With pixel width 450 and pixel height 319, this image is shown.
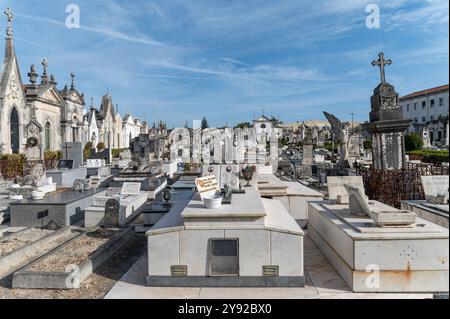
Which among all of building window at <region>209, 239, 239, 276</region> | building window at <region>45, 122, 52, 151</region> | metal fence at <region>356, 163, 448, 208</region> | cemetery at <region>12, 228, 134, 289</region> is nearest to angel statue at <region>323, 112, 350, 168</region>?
metal fence at <region>356, 163, 448, 208</region>

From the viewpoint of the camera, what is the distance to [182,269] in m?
5.52

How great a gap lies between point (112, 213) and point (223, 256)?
5.01m

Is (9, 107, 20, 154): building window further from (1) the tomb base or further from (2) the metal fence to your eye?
(1) the tomb base

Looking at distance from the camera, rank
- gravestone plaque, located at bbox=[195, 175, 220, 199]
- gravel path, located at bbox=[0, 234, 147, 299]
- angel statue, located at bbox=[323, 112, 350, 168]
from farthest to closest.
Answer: angel statue, located at bbox=[323, 112, 350, 168] < gravestone plaque, located at bbox=[195, 175, 220, 199] < gravel path, located at bbox=[0, 234, 147, 299]

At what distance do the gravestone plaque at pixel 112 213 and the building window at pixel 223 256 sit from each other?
190 inches

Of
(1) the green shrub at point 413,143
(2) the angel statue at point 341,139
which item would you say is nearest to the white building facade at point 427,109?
(1) the green shrub at point 413,143

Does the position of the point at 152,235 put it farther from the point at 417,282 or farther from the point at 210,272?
the point at 417,282

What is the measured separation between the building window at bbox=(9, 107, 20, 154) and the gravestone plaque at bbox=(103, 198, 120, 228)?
23.1m

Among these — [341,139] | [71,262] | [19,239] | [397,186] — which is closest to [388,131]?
[397,186]

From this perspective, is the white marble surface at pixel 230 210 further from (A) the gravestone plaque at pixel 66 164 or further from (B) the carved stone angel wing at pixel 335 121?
(A) the gravestone plaque at pixel 66 164

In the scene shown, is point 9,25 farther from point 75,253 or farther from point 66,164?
point 75,253

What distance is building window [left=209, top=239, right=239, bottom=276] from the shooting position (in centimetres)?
551

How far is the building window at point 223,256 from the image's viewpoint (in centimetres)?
551

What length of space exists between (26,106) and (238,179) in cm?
2684
